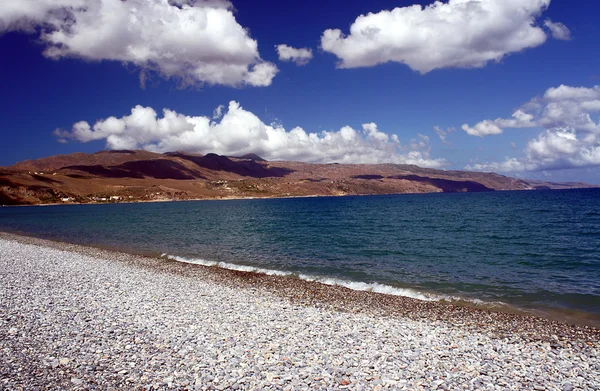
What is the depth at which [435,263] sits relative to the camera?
1238 inches

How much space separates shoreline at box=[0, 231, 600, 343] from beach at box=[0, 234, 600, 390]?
0.33ft

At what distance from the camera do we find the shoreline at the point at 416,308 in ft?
50.3

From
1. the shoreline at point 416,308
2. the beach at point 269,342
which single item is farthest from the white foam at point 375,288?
the beach at point 269,342

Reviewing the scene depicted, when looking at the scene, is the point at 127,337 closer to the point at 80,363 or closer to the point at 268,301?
the point at 80,363

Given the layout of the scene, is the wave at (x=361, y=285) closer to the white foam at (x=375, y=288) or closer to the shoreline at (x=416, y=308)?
the white foam at (x=375, y=288)

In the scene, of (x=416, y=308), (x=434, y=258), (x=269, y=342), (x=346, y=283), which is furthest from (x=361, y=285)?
(x=434, y=258)

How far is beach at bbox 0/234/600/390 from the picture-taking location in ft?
33.4

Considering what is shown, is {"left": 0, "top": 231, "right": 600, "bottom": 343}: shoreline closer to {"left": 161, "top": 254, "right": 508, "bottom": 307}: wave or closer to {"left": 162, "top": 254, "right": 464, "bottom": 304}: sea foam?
{"left": 161, "top": 254, "right": 508, "bottom": 307}: wave

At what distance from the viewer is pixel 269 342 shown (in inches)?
509

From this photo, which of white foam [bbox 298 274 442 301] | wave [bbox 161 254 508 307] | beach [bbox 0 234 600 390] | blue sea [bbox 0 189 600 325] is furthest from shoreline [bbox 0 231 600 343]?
blue sea [bbox 0 189 600 325]

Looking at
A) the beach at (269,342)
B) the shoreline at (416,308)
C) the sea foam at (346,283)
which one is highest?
the beach at (269,342)

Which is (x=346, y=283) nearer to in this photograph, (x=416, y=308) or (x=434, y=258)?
(x=416, y=308)

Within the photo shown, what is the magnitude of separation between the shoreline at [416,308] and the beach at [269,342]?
102 millimetres

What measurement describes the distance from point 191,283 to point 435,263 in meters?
20.2
